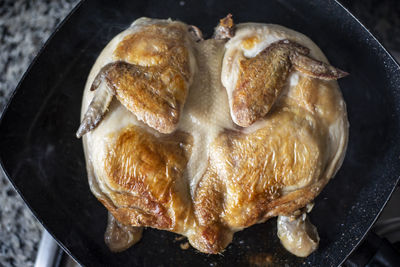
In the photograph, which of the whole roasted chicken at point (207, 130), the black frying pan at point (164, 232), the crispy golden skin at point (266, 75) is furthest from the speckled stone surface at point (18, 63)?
the crispy golden skin at point (266, 75)

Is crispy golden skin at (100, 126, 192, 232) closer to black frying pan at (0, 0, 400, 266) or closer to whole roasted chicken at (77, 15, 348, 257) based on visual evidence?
whole roasted chicken at (77, 15, 348, 257)

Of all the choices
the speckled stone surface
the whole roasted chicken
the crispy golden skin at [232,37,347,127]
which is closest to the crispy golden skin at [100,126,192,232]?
the whole roasted chicken

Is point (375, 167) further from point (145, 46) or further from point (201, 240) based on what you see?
point (145, 46)

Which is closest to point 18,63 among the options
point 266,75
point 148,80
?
point 148,80

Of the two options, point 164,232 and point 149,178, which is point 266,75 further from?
point 164,232

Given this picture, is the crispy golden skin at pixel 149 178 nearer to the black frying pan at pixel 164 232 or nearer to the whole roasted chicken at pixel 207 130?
the whole roasted chicken at pixel 207 130

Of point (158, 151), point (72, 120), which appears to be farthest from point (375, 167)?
point (72, 120)
